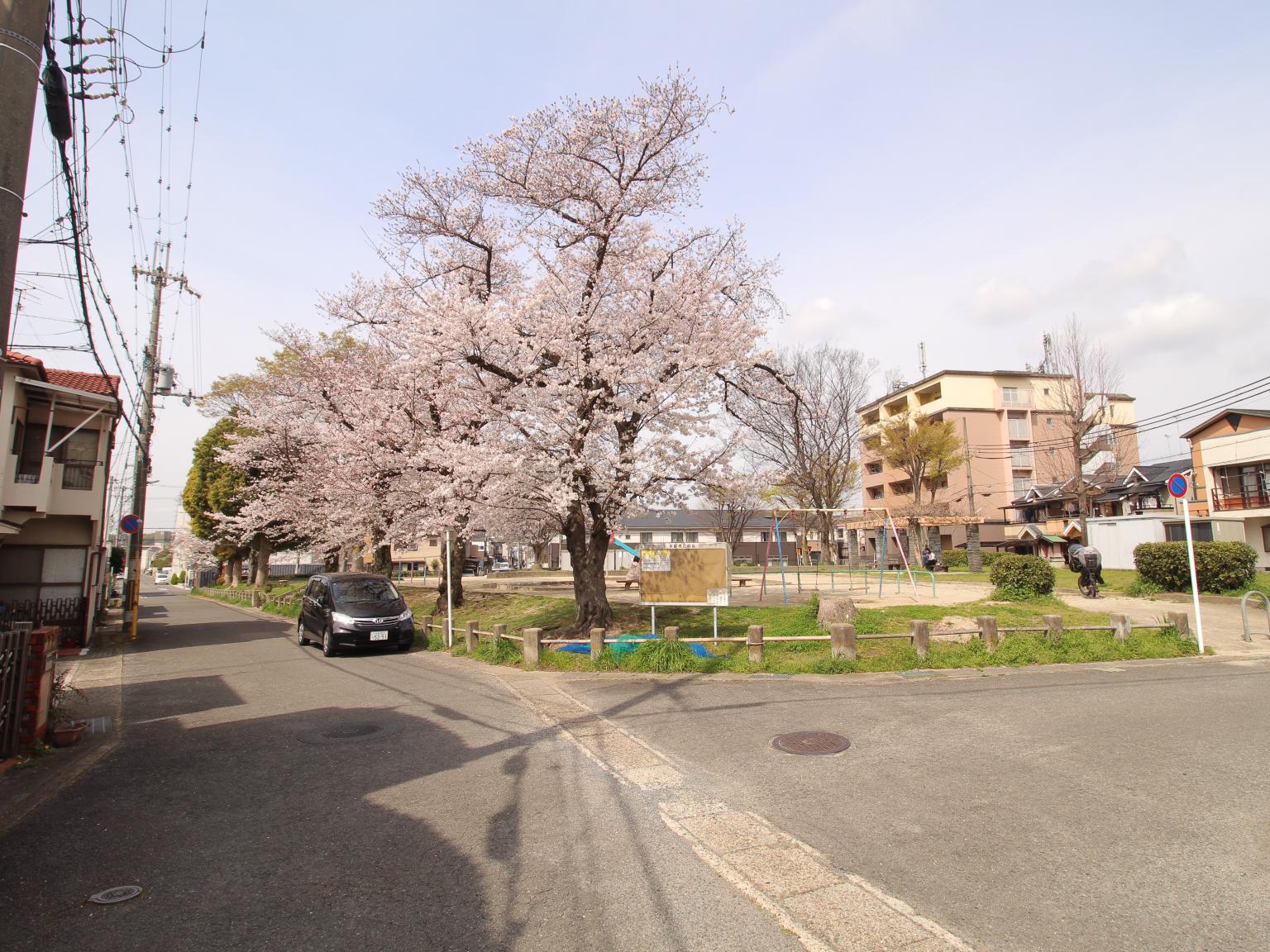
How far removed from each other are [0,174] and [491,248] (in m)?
10.0

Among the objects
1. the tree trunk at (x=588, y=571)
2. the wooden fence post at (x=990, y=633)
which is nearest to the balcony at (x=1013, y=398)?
the wooden fence post at (x=990, y=633)

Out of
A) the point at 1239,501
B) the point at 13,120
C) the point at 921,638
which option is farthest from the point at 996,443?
the point at 13,120

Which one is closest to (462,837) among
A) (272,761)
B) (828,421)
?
(272,761)

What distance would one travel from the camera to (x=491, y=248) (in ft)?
46.4

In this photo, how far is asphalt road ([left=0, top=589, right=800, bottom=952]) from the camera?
340cm

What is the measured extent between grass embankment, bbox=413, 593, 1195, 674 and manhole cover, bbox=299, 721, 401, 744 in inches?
155

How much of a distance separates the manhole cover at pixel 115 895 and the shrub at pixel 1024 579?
17.0 meters

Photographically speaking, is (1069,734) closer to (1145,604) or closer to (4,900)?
(4,900)

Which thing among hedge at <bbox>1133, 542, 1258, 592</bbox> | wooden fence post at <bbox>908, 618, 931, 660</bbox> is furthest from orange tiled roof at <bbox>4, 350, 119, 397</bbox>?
hedge at <bbox>1133, 542, 1258, 592</bbox>

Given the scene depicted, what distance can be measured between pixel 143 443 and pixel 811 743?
2152cm

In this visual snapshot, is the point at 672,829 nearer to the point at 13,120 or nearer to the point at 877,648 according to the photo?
the point at 13,120

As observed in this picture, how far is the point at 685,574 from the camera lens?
12.0m

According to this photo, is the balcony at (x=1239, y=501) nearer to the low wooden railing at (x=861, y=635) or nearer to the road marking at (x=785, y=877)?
the low wooden railing at (x=861, y=635)

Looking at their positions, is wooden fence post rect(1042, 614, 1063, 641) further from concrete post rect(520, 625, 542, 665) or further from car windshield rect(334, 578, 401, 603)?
car windshield rect(334, 578, 401, 603)
